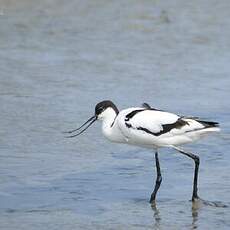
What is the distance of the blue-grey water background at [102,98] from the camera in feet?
25.2

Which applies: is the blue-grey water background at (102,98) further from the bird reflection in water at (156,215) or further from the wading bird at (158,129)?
the wading bird at (158,129)

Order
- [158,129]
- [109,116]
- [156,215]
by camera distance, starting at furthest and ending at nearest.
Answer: [109,116] < [158,129] < [156,215]

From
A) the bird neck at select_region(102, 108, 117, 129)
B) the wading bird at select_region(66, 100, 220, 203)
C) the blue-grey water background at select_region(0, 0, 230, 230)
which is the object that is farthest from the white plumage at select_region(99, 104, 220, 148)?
the blue-grey water background at select_region(0, 0, 230, 230)

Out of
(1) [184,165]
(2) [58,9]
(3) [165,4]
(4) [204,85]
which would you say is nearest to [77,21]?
(2) [58,9]

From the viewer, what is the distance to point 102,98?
11227mm

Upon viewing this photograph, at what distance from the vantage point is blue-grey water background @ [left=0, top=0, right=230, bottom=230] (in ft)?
25.2

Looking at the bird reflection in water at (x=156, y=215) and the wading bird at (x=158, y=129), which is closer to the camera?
the bird reflection in water at (x=156, y=215)

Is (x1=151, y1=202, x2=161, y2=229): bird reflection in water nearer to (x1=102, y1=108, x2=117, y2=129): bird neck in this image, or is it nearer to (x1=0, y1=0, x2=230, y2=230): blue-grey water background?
(x1=0, y1=0, x2=230, y2=230): blue-grey water background

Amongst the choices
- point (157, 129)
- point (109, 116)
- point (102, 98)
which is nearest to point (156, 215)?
point (157, 129)

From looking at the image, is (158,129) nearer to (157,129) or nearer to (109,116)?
(157,129)

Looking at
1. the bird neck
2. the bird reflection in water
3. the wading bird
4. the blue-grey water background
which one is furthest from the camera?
the bird neck

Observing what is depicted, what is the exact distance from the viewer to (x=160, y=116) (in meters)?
8.19

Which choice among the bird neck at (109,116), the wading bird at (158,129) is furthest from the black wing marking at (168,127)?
the bird neck at (109,116)

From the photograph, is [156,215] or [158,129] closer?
[156,215]
